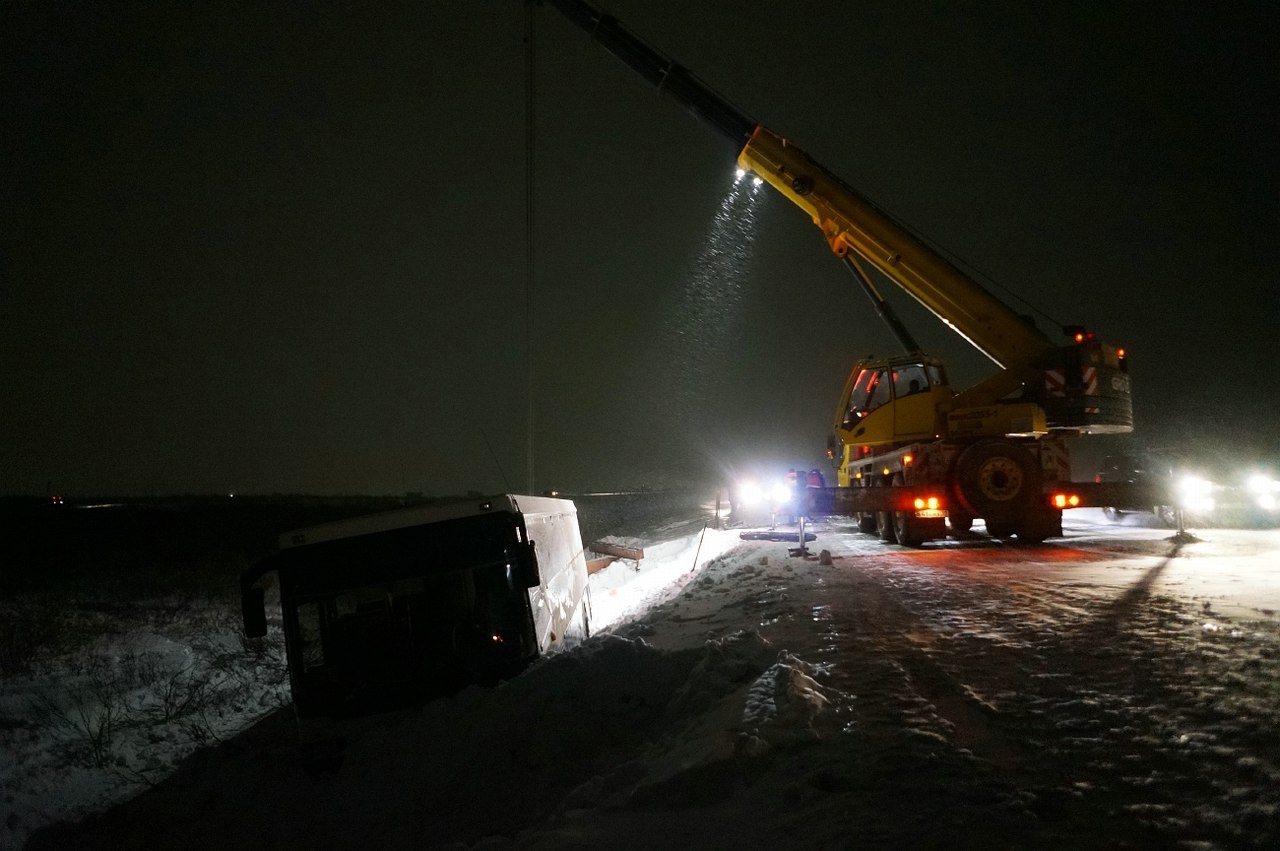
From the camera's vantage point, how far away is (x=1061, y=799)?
3084 millimetres

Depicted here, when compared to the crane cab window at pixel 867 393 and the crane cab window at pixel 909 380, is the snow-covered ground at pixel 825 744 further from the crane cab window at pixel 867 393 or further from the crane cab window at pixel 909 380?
the crane cab window at pixel 867 393

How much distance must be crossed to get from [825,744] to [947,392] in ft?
37.9

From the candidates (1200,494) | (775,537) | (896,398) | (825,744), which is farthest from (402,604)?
(1200,494)

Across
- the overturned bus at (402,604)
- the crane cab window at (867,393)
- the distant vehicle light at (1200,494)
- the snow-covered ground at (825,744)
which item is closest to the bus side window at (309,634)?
the overturned bus at (402,604)

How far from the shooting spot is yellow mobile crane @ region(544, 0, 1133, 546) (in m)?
12.6

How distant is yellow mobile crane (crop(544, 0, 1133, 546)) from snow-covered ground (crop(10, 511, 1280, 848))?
3.69 m

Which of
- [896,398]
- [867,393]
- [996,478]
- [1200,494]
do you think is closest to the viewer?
[996,478]

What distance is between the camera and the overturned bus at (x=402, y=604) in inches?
243

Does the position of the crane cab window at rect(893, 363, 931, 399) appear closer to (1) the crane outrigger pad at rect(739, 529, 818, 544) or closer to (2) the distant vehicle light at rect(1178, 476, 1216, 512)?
(1) the crane outrigger pad at rect(739, 529, 818, 544)

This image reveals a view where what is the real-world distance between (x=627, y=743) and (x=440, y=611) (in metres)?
2.30

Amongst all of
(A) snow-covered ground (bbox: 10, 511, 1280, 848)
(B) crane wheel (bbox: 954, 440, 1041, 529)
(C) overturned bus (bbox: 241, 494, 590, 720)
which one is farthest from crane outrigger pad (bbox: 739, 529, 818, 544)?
(C) overturned bus (bbox: 241, 494, 590, 720)

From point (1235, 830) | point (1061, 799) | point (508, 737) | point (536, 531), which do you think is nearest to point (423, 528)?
point (536, 531)

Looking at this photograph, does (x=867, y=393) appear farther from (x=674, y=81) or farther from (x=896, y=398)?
(x=674, y=81)

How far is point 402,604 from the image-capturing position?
256 inches
